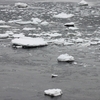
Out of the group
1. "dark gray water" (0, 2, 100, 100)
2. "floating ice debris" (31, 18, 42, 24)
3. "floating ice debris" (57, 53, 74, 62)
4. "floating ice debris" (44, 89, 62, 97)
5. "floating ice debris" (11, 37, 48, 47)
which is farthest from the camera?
"floating ice debris" (31, 18, 42, 24)

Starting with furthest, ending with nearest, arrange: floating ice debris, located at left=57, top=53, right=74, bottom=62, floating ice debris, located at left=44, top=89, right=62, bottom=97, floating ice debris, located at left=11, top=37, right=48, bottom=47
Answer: floating ice debris, located at left=11, top=37, right=48, bottom=47 < floating ice debris, located at left=57, top=53, right=74, bottom=62 < floating ice debris, located at left=44, top=89, right=62, bottom=97

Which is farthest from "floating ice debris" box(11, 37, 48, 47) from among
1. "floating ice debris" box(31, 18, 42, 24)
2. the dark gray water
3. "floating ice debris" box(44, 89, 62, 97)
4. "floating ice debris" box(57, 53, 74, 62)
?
"floating ice debris" box(31, 18, 42, 24)

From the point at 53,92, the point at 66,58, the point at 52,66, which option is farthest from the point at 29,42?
the point at 53,92

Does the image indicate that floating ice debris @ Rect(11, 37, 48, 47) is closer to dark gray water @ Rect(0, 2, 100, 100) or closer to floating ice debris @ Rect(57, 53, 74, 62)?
dark gray water @ Rect(0, 2, 100, 100)

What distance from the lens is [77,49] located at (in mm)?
17609

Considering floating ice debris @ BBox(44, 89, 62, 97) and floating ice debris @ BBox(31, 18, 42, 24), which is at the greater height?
floating ice debris @ BBox(44, 89, 62, 97)

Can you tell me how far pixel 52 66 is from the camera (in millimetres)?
14766

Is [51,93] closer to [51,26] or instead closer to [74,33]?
[74,33]

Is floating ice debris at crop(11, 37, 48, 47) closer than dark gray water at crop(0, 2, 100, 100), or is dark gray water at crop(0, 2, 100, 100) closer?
dark gray water at crop(0, 2, 100, 100)

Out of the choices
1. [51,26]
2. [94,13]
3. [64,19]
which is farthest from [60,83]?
[94,13]

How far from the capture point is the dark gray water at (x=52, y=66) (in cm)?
1211

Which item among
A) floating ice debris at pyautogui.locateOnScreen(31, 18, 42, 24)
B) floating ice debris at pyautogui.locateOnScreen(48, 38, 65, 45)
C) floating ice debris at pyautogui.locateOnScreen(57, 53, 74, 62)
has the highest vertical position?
floating ice debris at pyautogui.locateOnScreen(57, 53, 74, 62)

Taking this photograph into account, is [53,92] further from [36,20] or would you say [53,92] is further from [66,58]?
[36,20]

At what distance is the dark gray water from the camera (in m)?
12.1
